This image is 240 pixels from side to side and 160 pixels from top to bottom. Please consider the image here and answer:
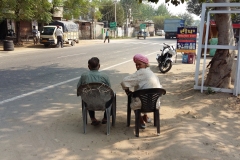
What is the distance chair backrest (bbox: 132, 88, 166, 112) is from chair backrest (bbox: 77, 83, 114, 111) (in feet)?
1.40

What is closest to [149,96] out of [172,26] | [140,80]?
[140,80]

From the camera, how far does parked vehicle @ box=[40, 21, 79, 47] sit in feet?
69.4

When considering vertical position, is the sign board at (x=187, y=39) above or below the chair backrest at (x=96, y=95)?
above

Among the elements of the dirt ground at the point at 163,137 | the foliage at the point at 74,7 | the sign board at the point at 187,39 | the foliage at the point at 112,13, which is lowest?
the dirt ground at the point at 163,137

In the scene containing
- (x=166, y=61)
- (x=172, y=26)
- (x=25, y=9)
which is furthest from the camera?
(x=172, y=26)

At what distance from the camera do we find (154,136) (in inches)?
163

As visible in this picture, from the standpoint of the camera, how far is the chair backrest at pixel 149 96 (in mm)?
3838

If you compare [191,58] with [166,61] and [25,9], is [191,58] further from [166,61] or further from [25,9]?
[25,9]

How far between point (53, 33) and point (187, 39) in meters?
12.6

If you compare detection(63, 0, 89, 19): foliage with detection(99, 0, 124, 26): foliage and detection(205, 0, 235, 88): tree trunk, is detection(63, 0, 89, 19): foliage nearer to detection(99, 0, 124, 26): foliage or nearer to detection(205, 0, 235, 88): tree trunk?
detection(205, 0, 235, 88): tree trunk

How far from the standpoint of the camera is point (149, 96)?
3.90 metres

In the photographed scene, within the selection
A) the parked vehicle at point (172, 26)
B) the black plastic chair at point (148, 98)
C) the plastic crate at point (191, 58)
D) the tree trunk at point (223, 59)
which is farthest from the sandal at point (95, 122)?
the parked vehicle at point (172, 26)

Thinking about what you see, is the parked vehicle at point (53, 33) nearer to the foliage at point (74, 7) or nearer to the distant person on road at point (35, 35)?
the distant person on road at point (35, 35)

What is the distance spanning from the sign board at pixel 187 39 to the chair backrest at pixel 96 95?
30.2 feet
